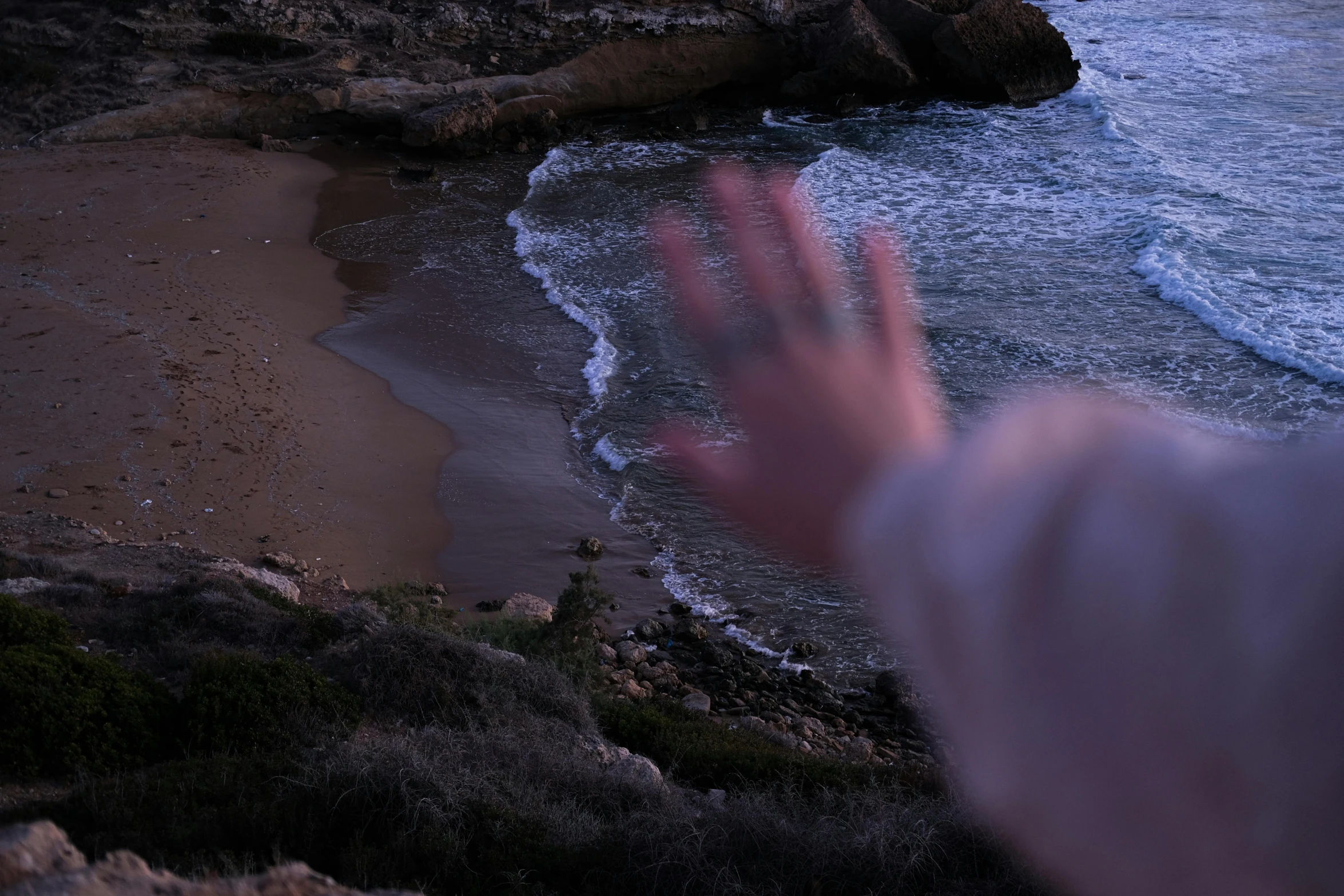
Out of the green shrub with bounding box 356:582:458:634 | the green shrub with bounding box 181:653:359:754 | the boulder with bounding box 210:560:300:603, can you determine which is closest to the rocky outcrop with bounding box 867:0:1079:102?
the green shrub with bounding box 356:582:458:634

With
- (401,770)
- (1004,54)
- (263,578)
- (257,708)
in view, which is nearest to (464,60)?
(1004,54)

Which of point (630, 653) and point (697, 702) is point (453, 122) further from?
point (697, 702)

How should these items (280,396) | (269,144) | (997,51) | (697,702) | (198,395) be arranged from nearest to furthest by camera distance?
(697,702) < (198,395) < (280,396) < (269,144) < (997,51)

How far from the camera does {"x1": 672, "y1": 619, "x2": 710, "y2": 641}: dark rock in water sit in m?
9.71

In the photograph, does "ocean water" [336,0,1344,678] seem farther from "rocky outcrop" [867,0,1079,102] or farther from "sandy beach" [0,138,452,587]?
"sandy beach" [0,138,452,587]

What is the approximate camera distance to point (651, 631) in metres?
9.79

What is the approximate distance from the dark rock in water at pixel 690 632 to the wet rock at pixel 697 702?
0.91m

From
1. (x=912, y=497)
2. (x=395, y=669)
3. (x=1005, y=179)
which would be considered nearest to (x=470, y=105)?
(x=1005, y=179)

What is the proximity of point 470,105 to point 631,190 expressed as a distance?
5116 millimetres

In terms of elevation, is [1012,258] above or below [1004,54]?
below

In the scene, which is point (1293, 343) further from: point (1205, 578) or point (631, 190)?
point (631, 190)

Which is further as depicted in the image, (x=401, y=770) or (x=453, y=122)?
(x=453, y=122)

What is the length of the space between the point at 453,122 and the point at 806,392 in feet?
46.6

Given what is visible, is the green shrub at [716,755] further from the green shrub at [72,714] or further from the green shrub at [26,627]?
the green shrub at [26,627]
